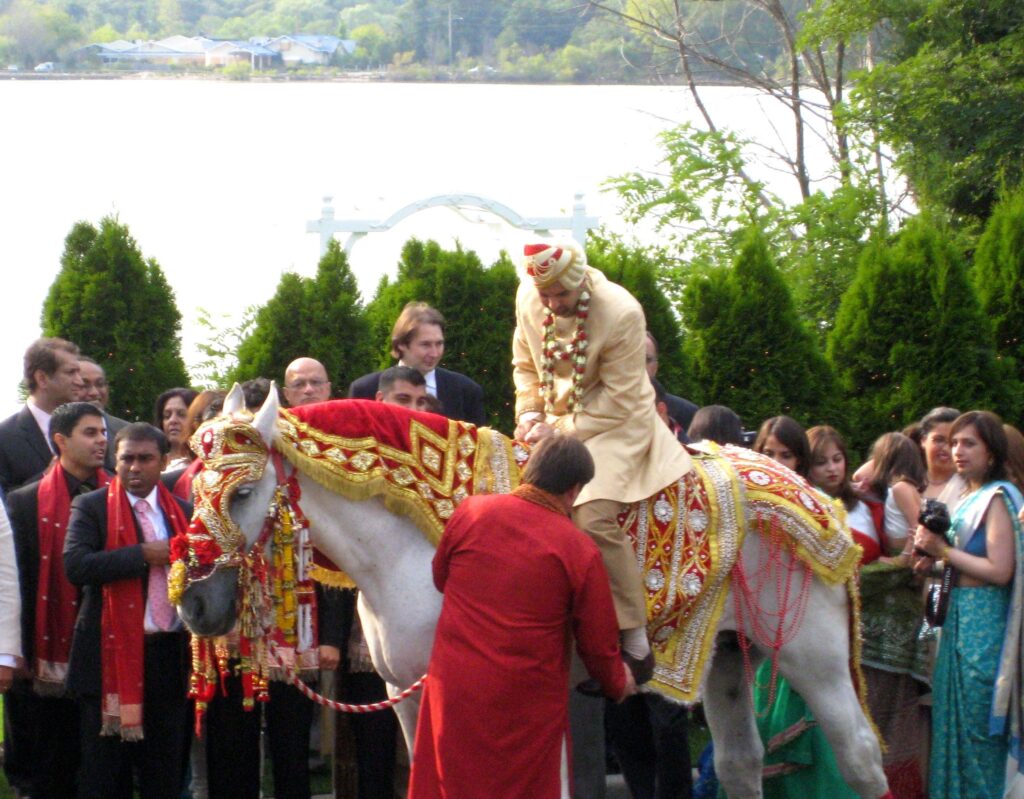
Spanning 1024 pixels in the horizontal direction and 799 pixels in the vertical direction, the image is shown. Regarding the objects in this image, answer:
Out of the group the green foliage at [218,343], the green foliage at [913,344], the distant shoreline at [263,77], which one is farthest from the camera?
the distant shoreline at [263,77]

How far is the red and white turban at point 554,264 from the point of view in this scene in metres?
5.70

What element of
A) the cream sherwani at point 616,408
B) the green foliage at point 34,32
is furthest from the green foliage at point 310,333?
the green foliage at point 34,32

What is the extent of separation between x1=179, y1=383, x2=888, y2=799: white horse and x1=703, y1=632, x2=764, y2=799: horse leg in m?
0.11

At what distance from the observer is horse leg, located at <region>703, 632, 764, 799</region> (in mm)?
6691

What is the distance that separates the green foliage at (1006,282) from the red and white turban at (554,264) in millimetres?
6014

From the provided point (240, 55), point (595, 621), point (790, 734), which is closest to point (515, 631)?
point (595, 621)

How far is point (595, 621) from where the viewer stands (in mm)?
5020

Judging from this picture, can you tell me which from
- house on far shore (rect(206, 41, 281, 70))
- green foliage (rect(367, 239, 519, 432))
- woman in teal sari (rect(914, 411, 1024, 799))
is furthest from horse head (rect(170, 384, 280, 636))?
house on far shore (rect(206, 41, 281, 70))

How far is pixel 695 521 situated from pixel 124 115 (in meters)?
7.80

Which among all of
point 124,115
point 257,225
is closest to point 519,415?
point 257,225

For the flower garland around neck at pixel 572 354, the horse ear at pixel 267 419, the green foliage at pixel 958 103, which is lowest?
the horse ear at pixel 267 419

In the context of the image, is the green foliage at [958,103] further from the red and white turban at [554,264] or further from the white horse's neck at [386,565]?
the white horse's neck at [386,565]

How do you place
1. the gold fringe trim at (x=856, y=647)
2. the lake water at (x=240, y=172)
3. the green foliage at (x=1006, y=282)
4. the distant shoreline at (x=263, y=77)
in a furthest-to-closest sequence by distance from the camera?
1. the distant shoreline at (x=263, y=77)
2. the lake water at (x=240, y=172)
3. the green foliage at (x=1006, y=282)
4. the gold fringe trim at (x=856, y=647)

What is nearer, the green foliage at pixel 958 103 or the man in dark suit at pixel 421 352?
the man in dark suit at pixel 421 352
